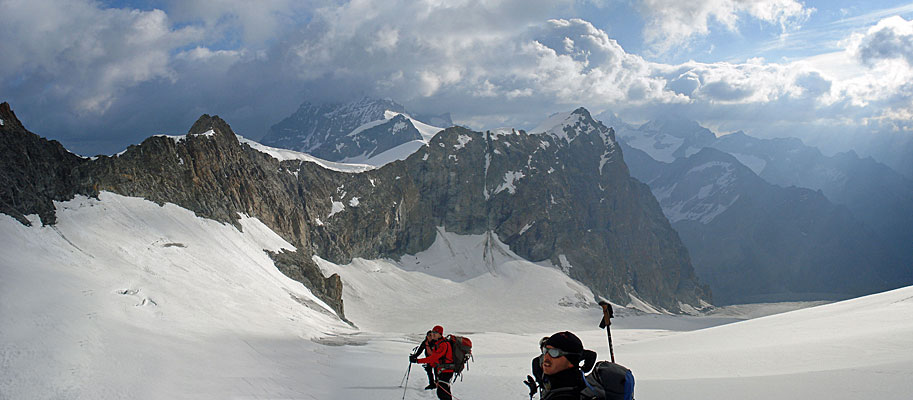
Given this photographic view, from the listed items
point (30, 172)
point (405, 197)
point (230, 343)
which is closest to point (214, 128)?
point (30, 172)

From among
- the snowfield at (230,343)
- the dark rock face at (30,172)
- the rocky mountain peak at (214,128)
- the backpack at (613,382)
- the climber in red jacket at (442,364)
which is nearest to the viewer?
the backpack at (613,382)

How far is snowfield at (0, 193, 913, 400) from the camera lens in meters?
10.5

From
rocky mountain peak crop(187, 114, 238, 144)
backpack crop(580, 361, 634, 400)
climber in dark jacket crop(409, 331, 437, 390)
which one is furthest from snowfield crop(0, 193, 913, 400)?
rocky mountain peak crop(187, 114, 238, 144)

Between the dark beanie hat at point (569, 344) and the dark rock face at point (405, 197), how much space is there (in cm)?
3650

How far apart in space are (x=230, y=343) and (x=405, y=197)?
11775cm

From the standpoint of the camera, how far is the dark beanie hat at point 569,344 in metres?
4.45

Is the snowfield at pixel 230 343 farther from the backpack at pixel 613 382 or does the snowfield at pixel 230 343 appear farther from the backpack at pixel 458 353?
the backpack at pixel 613 382

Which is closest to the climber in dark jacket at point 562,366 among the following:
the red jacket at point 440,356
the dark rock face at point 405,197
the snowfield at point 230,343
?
the snowfield at point 230,343

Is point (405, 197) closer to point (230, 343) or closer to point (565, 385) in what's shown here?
point (230, 343)

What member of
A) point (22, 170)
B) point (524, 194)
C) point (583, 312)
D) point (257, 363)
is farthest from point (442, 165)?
point (257, 363)

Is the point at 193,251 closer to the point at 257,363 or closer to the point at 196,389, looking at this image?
the point at 257,363

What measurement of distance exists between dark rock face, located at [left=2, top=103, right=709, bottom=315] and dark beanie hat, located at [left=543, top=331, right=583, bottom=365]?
36498 millimetres

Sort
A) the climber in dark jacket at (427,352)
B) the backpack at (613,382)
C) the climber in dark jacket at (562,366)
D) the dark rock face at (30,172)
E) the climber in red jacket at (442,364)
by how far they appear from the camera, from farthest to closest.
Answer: the dark rock face at (30,172), the climber in dark jacket at (427,352), the climber in red jacket at (442,364), the backpack at (613,382), the climber in dark jacket at (562,366)

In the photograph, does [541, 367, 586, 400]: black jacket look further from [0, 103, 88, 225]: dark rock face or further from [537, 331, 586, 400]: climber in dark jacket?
[0, 103, 88, 225]: dark rock face
